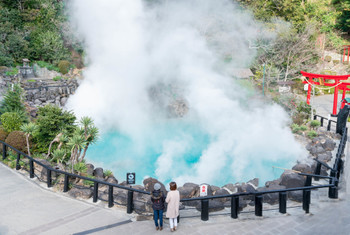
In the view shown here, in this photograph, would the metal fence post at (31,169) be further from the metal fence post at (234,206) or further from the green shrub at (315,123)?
the green shrub at (315,123)

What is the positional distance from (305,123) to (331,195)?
855 cm

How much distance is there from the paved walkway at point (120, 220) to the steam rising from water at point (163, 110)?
10.6 feet

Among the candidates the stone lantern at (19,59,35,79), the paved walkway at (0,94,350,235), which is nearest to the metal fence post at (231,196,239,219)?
the paved walkway at (0,94,350,235)

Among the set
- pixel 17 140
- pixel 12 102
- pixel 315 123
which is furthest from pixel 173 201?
pixel 315 123

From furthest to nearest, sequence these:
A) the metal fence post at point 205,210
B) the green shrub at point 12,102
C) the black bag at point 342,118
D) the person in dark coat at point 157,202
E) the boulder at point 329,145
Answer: the green shrub at point 12,102
the black bag at point 342,118
the boulder at point 329,145
the metal fence post at point 205,210
the person in dark coat at point 157,202

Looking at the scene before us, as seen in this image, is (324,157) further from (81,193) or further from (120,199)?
(81,193)

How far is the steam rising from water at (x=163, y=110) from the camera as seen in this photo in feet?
37.1

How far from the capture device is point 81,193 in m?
7.63

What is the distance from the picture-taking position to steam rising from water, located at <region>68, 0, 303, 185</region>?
11297 millimetres

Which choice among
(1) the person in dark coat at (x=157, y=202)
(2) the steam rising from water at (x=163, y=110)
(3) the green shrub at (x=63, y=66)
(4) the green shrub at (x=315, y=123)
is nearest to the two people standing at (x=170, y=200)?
(1) the person in dark coat at (x=157, y=202)

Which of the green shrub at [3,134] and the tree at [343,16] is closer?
the green shrub at [3,134]

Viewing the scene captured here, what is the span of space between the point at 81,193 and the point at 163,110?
33.6ft

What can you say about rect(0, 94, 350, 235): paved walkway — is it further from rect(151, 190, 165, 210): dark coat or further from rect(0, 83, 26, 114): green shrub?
rect(0, 83, 26, 114): green shrub

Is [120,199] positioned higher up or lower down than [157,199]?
lower down
